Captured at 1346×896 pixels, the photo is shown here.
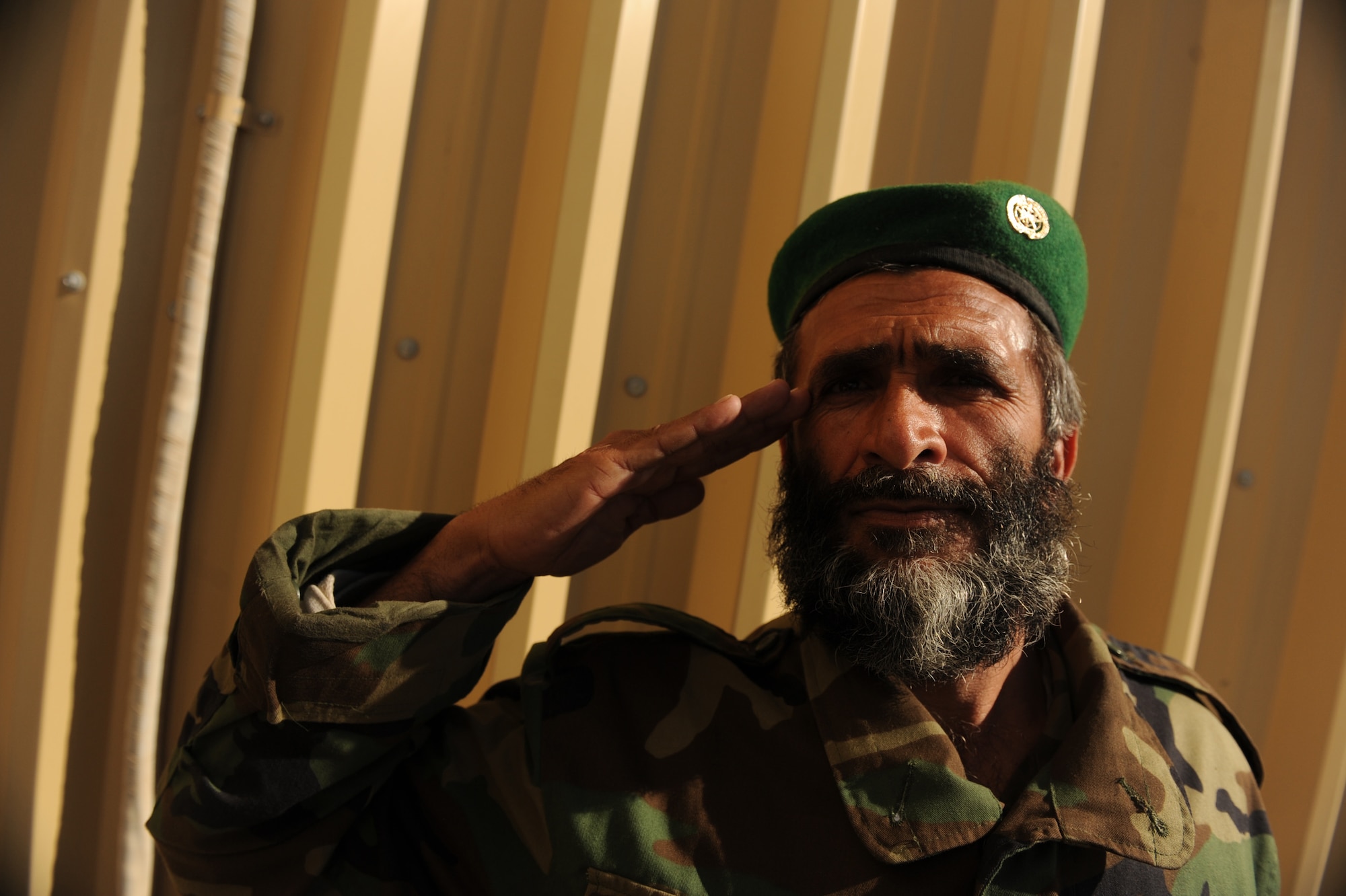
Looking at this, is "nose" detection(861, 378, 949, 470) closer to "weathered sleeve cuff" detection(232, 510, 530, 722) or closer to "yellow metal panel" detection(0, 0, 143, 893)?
"weathered sleeve cuff" detection(232, 510, 530, 722)

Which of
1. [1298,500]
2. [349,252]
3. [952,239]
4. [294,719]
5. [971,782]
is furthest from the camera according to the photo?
[1298,500]

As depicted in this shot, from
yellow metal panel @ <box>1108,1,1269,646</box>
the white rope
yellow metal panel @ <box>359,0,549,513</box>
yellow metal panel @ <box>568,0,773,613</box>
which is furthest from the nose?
the white rope

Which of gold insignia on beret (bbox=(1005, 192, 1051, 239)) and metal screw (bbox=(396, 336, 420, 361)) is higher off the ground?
gold insignia on beret (bbox=(1005, 192, 1051, 239))

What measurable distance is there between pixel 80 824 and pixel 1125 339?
2292 mm

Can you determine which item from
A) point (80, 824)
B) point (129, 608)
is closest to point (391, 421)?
point (129, 608)

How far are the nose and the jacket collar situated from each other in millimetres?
323

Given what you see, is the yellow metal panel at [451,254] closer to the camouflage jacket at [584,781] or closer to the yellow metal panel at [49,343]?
the camouflage jacket at [584,781]

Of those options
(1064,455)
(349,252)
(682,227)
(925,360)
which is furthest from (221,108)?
(1064,455)

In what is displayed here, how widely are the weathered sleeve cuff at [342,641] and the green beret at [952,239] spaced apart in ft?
2.43

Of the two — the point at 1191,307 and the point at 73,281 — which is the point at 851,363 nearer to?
the point at 1191,307

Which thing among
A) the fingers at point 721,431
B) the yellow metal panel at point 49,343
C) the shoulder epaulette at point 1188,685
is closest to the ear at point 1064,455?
the shoulder epaulette at point 1188,685

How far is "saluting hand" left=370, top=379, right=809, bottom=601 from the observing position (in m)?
1.19

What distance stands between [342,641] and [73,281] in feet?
2.86

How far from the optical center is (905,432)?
1224 mm
